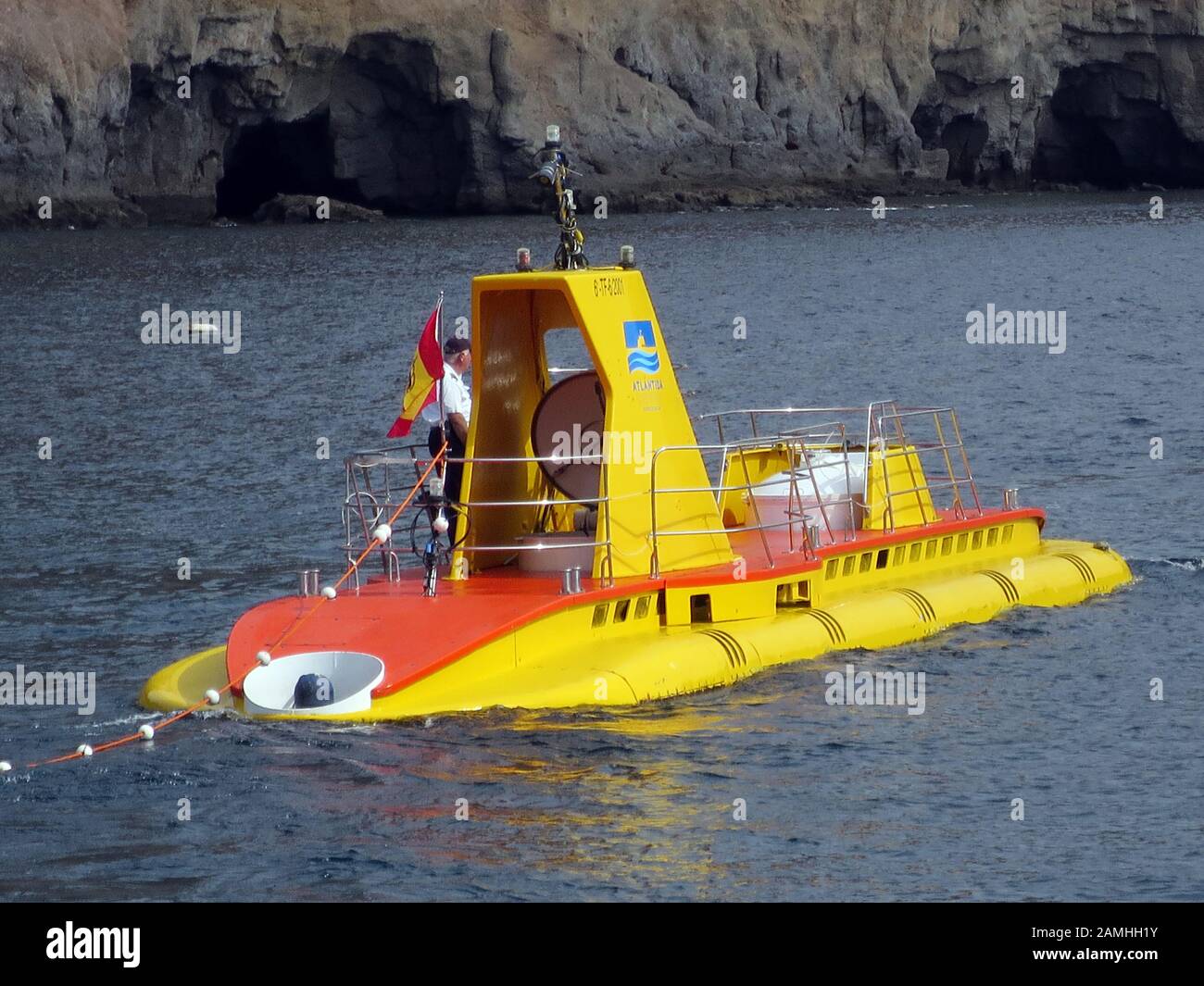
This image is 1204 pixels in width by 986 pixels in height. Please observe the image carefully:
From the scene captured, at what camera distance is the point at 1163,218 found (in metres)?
109

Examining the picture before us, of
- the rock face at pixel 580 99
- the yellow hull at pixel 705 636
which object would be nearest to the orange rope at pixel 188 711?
the yellow hull at pixel 705 636

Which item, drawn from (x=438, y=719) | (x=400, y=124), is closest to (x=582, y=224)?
(x=400, y=124)

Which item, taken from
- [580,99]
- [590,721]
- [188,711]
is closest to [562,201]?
[590,721]

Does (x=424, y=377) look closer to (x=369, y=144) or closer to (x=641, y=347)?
(x=641, y=347)

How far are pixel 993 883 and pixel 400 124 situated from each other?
9747 cm

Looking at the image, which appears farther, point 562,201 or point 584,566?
point 584,566

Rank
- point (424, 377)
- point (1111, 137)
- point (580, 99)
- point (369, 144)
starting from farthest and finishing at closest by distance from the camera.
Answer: point (1111, 137), point (580, 99), point (369, 144), point (424, 377)

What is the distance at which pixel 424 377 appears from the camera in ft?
64.3

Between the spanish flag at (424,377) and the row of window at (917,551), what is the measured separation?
4.65 metres

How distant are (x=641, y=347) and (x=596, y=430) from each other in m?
1.12

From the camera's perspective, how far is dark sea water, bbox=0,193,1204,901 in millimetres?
14898

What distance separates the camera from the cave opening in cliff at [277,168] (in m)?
109

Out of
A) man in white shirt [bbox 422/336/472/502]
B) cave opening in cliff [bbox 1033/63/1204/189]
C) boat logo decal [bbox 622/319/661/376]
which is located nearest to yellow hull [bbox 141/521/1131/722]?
boat logo decal [bbox 622/319/661/376]

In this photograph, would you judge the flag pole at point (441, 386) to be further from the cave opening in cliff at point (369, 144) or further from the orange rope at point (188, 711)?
the cave opening in cliff at point (369, 144)
